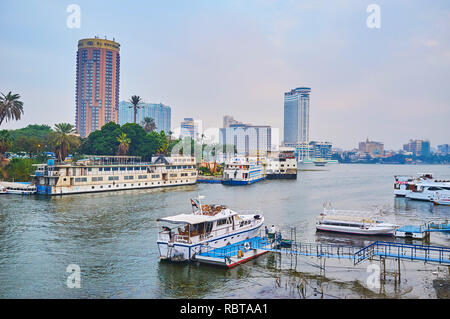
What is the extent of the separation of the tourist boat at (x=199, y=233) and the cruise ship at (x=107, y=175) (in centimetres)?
4887

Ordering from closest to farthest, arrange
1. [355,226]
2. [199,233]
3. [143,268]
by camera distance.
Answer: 1. [143,268]
2. [199,233]
3. [355,226]

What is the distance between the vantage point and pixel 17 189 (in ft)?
240

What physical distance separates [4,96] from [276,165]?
89.6 metres

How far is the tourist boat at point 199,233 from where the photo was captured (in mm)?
30438

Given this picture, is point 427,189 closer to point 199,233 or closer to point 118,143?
point 199,233

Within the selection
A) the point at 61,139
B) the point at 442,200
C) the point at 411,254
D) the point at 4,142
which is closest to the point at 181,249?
the point at 411,254

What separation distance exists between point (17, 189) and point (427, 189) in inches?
3051

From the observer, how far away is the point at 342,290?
81.5 feet

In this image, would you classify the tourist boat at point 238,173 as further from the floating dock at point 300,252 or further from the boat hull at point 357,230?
the floating dock at point 300,252

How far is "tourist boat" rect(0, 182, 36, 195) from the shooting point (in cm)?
7244

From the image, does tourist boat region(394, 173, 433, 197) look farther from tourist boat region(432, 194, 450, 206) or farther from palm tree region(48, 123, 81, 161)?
palm tree region(48, 123, 81, 161)

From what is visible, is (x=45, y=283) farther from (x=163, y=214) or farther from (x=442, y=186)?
(x=442, y=186)
